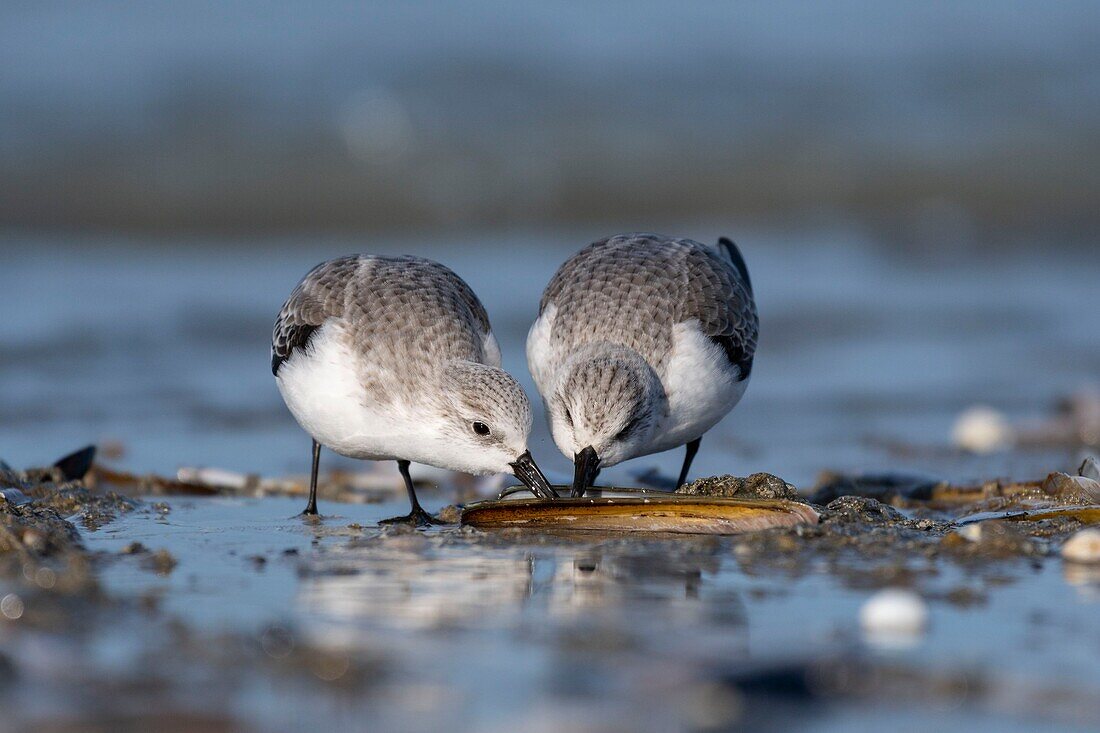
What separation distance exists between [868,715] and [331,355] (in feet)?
11.5

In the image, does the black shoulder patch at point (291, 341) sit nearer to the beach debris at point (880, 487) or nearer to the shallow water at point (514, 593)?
the shallow water at point (514, 593)

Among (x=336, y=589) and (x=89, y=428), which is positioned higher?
(x=89, y=428)

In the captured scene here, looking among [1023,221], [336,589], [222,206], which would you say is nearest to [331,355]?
[336,589]

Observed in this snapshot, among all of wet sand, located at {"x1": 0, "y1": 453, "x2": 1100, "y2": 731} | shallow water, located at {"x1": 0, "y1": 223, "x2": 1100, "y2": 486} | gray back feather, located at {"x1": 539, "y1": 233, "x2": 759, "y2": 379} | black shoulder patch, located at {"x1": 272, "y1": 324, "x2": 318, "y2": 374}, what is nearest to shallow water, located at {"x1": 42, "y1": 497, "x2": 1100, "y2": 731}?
wet sand, located at {"x1": 0, "y1": 453, "x2": 1100, "y2": 731}

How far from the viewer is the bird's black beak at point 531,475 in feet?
18.7

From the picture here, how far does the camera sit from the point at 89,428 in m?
8.82

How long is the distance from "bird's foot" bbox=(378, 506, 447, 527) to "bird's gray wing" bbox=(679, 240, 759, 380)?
1490mm

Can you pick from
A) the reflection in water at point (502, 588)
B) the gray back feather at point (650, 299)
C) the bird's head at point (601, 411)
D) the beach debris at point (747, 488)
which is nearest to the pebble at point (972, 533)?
the beach debris at point (747, 488)

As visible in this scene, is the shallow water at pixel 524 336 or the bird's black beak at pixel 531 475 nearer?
the bird's black beak at pixel 531 475

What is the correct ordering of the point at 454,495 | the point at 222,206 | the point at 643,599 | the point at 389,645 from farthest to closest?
the point at 222,206
the point at 454,495
the point at 643,599
the point at 389,645

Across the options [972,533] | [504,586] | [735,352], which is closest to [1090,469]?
[972,533]

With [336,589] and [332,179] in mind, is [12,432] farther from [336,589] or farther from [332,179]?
[332,179]

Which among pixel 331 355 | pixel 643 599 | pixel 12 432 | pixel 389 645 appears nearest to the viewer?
pixel 389 645

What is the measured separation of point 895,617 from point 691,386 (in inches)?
106
